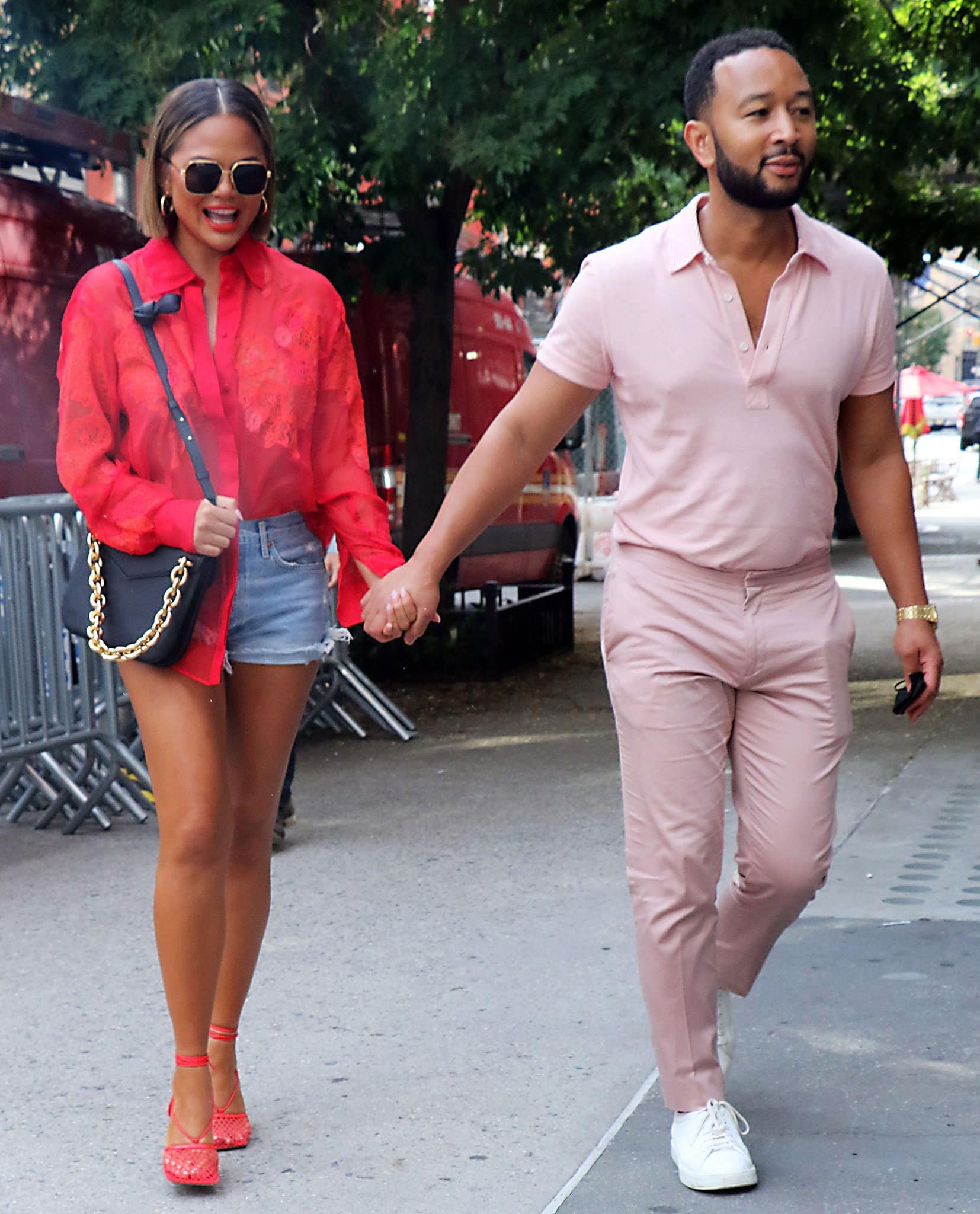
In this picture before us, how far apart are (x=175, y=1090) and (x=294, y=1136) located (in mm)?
375

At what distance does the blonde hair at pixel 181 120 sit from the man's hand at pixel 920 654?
152 centimetres

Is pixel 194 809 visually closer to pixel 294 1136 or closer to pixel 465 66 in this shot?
pixel 294 1136

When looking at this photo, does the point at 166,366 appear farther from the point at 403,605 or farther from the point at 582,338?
the point at 582,338

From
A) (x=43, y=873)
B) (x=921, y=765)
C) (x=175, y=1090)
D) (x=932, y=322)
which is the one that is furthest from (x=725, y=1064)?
(x=932, y=322)

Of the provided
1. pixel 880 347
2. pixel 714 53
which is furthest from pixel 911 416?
pixel 714 53

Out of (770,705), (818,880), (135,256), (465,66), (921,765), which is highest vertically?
(465,66)

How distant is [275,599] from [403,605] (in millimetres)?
247

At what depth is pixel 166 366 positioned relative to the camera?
3377 mm

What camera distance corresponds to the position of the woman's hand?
10.8 feet

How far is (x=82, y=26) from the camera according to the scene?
8289 millimetres

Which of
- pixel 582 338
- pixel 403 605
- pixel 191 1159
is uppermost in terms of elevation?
pixel 582 338

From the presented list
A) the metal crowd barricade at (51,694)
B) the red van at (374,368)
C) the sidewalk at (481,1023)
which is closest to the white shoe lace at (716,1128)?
the sidewalk at (481,1023)

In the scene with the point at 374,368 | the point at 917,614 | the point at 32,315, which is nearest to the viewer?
the point at 917,614

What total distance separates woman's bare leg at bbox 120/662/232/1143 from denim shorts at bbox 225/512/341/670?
12 centimetres
